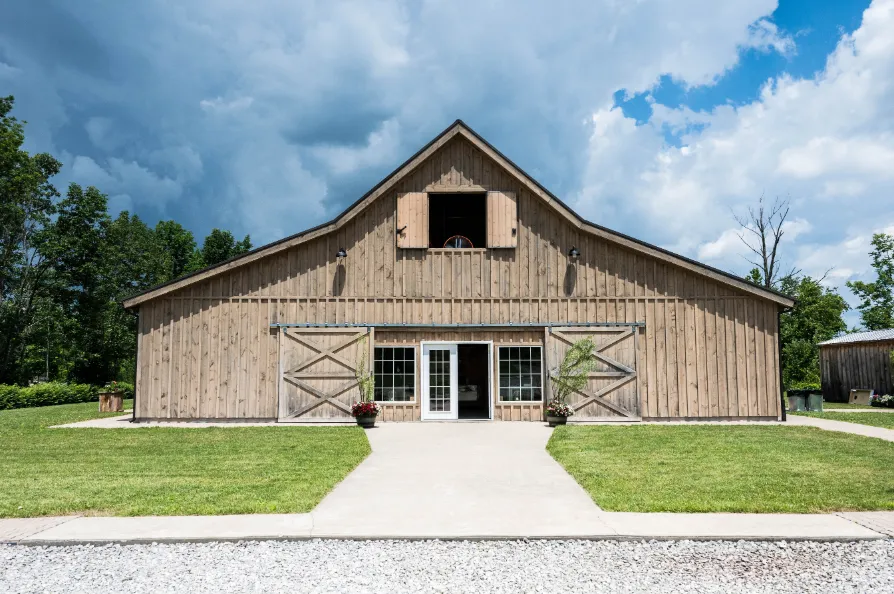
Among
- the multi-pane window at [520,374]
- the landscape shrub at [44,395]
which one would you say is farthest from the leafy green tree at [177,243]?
the multi-pane window at [520,374]

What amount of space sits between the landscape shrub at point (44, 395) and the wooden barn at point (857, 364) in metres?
32.9

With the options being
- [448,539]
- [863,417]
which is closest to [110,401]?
[448,539]

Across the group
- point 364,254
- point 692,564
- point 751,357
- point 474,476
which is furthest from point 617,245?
point 692,564

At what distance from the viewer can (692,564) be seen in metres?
4.92

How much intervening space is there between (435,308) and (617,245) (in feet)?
16.4

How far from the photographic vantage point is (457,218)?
19109mm

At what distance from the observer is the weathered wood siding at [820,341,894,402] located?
938 inches

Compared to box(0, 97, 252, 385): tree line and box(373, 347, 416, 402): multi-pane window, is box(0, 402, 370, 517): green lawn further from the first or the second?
box(0, 97, 252, 385): tree line

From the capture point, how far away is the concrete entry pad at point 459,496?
584 cm

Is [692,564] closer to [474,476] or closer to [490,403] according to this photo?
[474,476]

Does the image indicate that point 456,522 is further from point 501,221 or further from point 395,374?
point 501,221

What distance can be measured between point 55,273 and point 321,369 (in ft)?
90.1

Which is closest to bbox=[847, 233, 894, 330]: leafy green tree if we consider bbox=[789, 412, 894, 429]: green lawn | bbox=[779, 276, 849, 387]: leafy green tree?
bbox=[779, 276, 849, 387]: leafy green tree

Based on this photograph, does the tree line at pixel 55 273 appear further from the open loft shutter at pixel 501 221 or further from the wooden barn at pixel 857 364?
the wooden barn at pixel 857 364
